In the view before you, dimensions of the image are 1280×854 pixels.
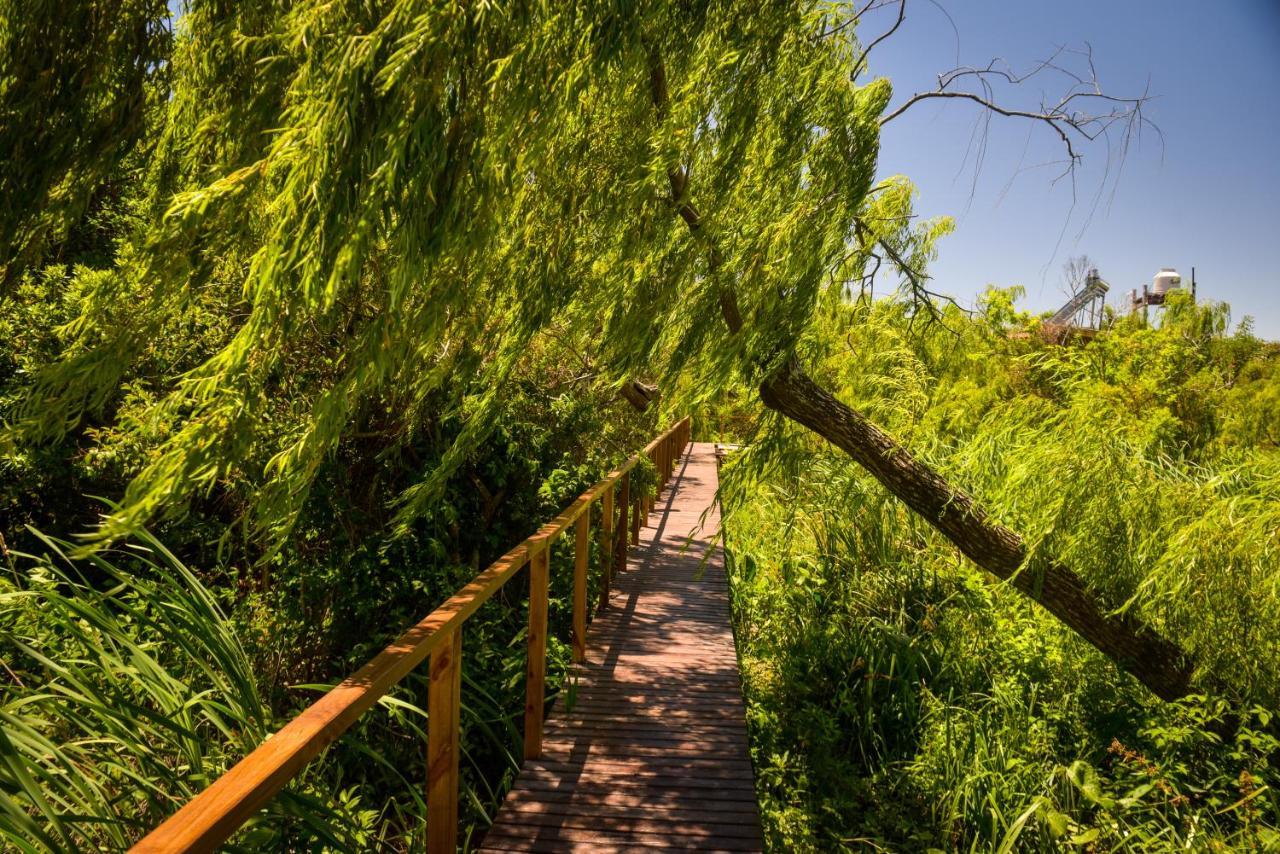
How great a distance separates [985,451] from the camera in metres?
7.26

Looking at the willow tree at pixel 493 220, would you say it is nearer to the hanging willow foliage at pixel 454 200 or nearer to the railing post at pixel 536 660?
the hanging willow foliage at pixel 454 200

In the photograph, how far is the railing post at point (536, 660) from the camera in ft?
11.2

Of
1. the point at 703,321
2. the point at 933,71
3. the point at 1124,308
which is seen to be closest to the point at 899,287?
the point at 933,71

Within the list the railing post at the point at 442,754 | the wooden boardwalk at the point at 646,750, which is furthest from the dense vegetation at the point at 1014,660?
the railing post at the point at 442,754

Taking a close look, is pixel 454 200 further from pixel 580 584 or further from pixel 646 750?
pixel 580 584

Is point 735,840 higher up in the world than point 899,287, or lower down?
lower down

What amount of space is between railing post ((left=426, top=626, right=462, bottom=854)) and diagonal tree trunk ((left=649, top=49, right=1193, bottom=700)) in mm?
2658

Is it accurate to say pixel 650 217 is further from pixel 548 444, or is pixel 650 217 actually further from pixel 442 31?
pixel 548 444

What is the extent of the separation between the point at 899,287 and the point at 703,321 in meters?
1.93

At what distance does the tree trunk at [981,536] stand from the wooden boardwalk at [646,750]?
44.1 inches

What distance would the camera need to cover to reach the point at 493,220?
2.27 m

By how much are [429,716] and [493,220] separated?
1.55m

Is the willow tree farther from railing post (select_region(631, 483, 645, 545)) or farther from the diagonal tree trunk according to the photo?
railing post (select_region(631, 483, 645, 545))

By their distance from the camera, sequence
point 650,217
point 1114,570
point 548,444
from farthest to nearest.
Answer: point 548,444 → point 1114,570 → point 650,217
